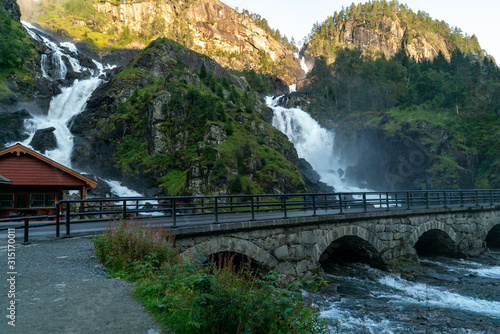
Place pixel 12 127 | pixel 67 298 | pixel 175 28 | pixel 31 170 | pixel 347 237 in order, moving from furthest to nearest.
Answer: pixel 175 28
pixel 12 127
pixel 31 170
pixel 347 237
pixel 67 298

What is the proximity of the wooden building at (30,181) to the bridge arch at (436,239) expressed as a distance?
2093cm

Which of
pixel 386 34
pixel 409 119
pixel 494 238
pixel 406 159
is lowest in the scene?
pixel 494 238

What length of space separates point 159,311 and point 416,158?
173 ft

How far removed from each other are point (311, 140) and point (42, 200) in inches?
1844

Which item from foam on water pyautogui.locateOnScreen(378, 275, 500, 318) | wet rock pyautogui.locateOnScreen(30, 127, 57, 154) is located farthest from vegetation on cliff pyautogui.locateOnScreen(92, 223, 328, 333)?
wet rock pyautogui.locateOnScreen(30, 127, 57, 154)

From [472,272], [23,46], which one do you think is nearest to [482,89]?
[472,272]

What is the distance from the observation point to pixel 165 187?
32406mm

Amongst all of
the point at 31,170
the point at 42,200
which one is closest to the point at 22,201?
the point at 42,200

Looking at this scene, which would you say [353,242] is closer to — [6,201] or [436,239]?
[436,239]

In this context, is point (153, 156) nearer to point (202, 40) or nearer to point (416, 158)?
point (416, 158)

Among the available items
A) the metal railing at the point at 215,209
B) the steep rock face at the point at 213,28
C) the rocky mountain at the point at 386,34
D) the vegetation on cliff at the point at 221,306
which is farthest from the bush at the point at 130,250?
the rocky mountain at the point at 386,34

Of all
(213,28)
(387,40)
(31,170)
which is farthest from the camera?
(387,40)

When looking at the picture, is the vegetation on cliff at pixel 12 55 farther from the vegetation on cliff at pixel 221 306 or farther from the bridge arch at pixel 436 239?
the bridge arch at pixel 436 239

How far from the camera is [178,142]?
121 ft
